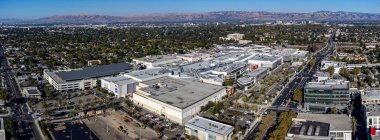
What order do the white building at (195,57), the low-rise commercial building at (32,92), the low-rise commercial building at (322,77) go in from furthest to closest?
the white building at (195,57)
the low-rise commercial building at (322,77)
the low-rise commercial building at (32,92)

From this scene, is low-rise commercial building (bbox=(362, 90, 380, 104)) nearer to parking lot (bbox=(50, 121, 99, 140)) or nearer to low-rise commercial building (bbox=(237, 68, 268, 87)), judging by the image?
low-rise commercial building (bbox=(237, 68, 268, 87))

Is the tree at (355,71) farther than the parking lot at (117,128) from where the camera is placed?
Yes

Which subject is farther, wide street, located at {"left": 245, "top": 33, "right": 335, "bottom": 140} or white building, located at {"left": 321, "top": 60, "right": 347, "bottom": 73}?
white building, located at {"left": 321, "top": 60, "right": 347, "bottom": 73}

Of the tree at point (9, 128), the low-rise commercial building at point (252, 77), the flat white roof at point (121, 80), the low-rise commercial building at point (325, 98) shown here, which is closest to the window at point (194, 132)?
the low-rise commercial building at point (325, 98)

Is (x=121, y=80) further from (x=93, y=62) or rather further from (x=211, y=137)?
(x=93, y=62)

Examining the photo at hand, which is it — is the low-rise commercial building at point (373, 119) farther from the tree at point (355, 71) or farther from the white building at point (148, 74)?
the white building at point (148, 74)

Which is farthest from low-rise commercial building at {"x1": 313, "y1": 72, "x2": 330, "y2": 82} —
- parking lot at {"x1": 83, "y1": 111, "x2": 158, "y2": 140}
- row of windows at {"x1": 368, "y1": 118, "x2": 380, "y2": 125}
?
parking lot at {"x1": 83, "y1": 111, "x2": 158, "y2": 140}
